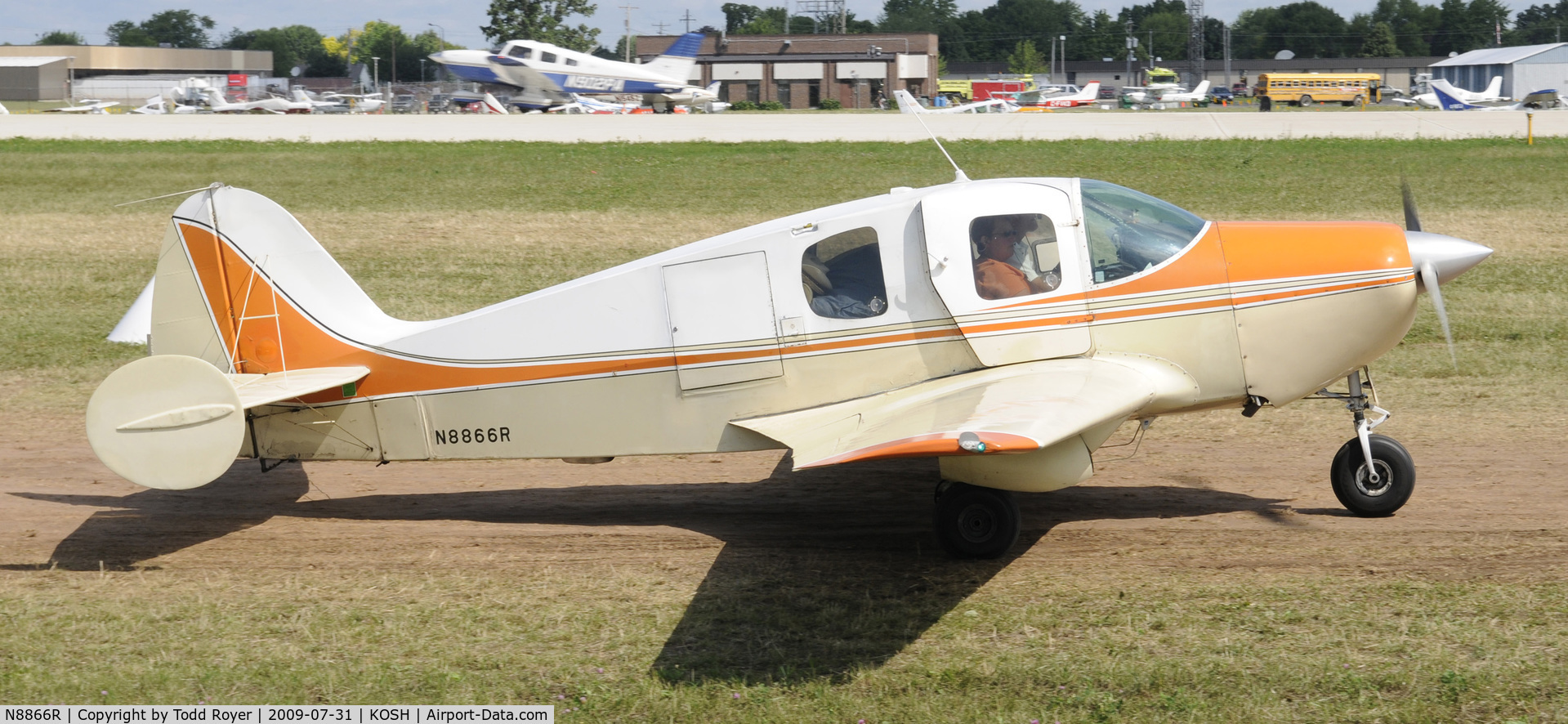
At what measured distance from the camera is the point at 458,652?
621 centimetres

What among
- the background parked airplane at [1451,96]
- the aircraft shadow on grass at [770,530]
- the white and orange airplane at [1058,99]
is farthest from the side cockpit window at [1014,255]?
the white and orange airplane at [1058,99]

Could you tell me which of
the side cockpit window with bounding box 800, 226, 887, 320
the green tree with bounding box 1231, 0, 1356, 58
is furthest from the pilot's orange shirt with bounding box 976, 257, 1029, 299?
the green tree with bounding box 1231, 0, 1356, 58

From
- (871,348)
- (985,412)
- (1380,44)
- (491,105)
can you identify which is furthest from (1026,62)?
(985,412)

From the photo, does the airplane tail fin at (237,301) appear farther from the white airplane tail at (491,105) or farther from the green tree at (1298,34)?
the green tree at (1298,34)

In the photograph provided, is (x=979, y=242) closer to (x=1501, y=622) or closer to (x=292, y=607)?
(x=1501, y=622)

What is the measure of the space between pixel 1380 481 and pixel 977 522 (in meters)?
2.73

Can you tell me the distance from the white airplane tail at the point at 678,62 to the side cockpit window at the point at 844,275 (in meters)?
60.7

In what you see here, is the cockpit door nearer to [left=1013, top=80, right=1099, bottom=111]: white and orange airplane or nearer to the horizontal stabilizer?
the horizontal stabilizer

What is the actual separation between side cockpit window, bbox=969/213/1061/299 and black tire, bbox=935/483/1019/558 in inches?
49.3

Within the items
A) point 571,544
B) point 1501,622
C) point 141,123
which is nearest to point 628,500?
point 571,544

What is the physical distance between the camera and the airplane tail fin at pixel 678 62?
66.8 m

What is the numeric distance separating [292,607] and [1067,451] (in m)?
4.60

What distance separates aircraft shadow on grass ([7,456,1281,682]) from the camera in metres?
6.30

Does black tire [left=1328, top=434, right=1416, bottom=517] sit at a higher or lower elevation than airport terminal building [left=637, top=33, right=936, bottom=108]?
lower
